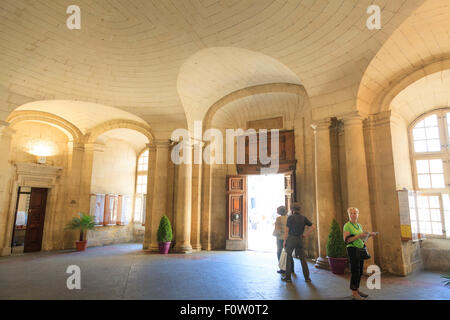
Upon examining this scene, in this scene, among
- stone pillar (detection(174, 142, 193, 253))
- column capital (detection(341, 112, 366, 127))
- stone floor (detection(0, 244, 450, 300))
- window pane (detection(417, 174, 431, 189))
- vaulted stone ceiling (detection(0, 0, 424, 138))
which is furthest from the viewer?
stone pillar (detection(174, 142, 193, 253))

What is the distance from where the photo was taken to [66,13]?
638 cm

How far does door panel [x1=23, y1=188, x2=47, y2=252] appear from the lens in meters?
10.1

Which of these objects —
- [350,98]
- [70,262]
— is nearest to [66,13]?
[70,262]

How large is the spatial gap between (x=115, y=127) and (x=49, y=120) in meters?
2.28

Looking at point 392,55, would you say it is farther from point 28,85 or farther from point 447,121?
point 28,85

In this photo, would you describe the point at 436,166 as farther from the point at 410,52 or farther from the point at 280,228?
the point at 280,228

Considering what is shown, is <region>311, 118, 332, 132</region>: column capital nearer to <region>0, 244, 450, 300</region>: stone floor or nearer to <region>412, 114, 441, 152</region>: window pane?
<region>412, 114, 441, 152</region>: window pane

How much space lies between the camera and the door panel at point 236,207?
9914mm

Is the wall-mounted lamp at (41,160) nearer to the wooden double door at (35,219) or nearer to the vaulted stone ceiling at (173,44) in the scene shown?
the wooden double door at (35,219)

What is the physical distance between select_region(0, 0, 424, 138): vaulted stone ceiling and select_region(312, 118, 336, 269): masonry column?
1.81 feet

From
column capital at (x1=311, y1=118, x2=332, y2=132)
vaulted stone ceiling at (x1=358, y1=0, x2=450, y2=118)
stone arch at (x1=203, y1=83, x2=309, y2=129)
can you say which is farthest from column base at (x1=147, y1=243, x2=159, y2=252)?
vaulted stone ceiling at (x1=358, y1=0, x2=450, y2=118)

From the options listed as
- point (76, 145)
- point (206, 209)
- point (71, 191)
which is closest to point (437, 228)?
point (206, 209)

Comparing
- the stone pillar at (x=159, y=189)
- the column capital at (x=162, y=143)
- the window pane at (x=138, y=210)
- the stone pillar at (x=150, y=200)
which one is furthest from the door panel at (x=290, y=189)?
the window pane at (x=138, y=210)

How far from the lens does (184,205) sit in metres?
9.66
